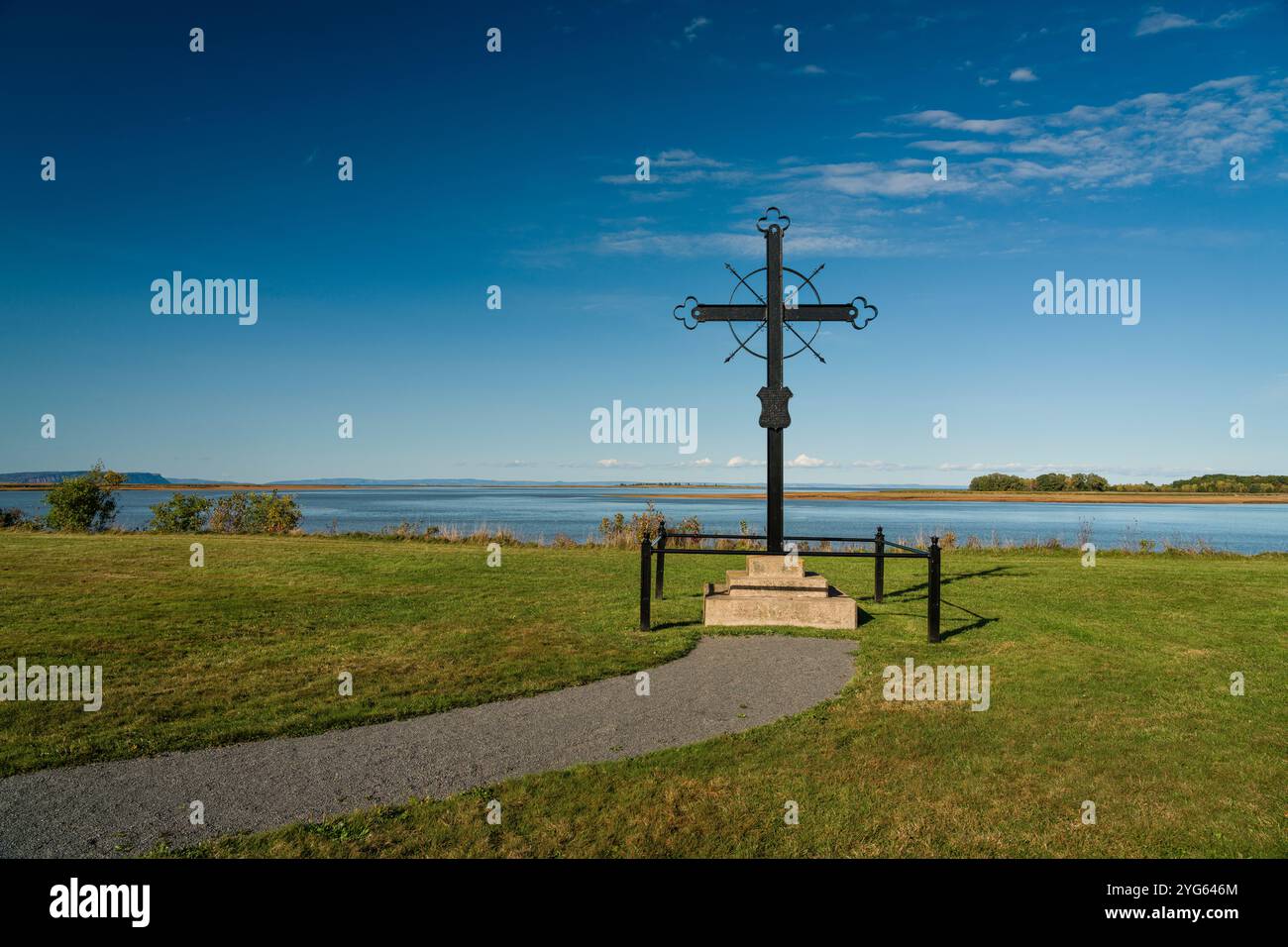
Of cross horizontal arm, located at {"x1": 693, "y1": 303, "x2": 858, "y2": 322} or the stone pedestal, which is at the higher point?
cross horizontal arm, located at {"x1": 693, "y1": 303, "x2": 858, "y2": 322}

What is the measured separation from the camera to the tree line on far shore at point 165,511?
94.5ft

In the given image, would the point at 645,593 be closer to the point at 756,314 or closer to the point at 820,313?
the point at 756,314

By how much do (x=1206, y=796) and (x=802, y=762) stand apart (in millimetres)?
2393

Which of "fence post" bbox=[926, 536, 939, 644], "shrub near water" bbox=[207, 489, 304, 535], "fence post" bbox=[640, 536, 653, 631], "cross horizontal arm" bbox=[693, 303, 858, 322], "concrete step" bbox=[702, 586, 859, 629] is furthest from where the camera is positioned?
"shrub near water" bbox=[207, 489, 304, 535]

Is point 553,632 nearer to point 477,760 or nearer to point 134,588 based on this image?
point 477,760

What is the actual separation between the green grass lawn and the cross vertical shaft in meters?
1.88

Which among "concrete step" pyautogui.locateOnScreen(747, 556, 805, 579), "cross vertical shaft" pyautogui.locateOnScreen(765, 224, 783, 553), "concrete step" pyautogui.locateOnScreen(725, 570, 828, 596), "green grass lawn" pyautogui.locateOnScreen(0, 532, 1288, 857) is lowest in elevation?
"green grass lawn" pyautogui.locateOnScreen(0, 532, 1288, 857)

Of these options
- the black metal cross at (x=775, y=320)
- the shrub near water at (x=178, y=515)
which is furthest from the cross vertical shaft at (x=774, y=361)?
the shrub near water at (x=178, y=515)

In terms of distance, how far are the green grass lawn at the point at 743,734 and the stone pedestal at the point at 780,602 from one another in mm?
450

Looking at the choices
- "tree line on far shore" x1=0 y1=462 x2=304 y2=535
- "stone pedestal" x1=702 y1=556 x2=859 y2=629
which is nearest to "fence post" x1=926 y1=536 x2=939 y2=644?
"stone pedestal" x1=702 y1=556 x2=859 y2=629

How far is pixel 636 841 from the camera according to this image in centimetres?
378

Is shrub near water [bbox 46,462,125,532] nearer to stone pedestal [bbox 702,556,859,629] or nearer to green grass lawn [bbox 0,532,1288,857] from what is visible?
green grass lawn [bbox 0,532,1288,857]

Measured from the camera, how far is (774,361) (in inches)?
410

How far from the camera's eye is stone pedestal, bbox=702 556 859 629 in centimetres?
984
